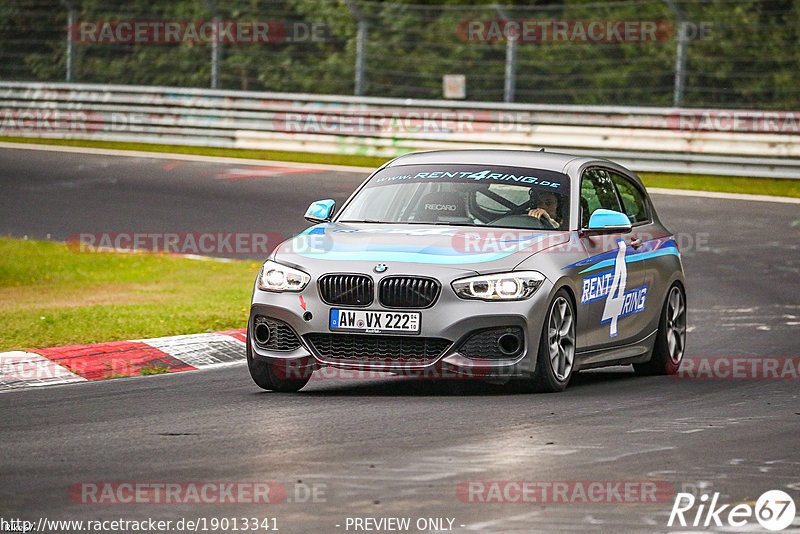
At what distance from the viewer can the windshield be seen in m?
9.82

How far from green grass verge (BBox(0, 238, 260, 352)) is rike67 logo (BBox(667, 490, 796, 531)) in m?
6.17

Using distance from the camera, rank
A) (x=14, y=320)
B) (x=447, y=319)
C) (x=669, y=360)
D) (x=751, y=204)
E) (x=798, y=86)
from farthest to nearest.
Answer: (x=798, y=86), (x=751, y=204), (x=14, y=320), (x=669, y=360), (x=447, y=319)

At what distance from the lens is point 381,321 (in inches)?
345

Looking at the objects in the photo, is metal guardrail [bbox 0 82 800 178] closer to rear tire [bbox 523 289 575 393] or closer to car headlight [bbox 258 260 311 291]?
rear tire [bbox 523 289 575 393]

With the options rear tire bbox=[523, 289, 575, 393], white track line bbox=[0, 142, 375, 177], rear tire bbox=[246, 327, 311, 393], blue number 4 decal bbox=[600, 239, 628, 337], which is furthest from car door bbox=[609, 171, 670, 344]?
white track line bbox=[0, 142, 375, 177]

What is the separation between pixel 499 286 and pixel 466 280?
21cm

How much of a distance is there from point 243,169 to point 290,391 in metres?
17.0

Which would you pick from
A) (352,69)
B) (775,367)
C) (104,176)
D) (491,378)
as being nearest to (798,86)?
(352,69)

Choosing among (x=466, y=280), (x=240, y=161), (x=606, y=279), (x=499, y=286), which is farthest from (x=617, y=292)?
(x=240, y=161)

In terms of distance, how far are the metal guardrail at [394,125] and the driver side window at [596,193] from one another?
45.4 feet

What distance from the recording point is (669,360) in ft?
36.0

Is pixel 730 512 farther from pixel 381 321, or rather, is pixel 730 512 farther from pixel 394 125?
pixel 394 125

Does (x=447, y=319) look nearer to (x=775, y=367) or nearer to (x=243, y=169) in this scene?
(x=775, y=367)

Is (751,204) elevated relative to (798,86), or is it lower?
lower
